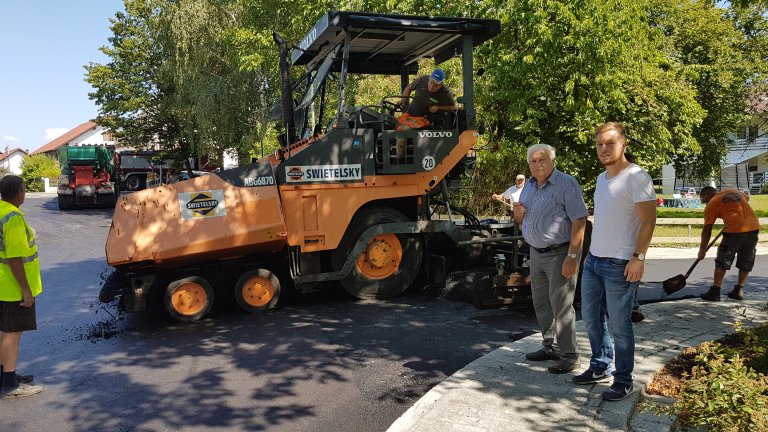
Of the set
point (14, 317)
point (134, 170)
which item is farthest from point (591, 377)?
point (134, 170)

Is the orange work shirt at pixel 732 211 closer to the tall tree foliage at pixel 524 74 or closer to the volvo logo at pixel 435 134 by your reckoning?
the tall tree foliage at pixel 524 74

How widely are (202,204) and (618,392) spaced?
14.6 feet

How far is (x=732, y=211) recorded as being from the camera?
6867 millimetres

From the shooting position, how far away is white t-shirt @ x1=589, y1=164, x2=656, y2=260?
138 inches

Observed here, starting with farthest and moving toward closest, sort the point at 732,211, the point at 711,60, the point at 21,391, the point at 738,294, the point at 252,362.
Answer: the point at 711,60
the point at 732,211
the point at 738,294
the point at 252,362
the point at 21,391

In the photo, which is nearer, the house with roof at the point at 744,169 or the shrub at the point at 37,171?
the house with roof at the point at 744,169

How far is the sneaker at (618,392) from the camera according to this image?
3615 mm

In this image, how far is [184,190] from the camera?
6066 mm

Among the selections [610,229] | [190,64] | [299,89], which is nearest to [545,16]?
[299,89]

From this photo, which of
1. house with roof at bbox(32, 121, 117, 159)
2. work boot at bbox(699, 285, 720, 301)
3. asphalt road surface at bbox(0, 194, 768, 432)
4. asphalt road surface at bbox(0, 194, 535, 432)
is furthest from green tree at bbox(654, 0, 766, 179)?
house with roof at bbox(32, 121, 117, 159)

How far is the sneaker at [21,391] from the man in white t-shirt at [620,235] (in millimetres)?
4183

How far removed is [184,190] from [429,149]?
2.88m

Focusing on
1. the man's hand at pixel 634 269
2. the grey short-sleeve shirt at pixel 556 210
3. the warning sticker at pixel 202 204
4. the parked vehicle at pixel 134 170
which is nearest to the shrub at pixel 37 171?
the parked vehicle at pixel 134 170

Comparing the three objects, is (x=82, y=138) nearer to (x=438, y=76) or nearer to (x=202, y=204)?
(x=202, y=204)
